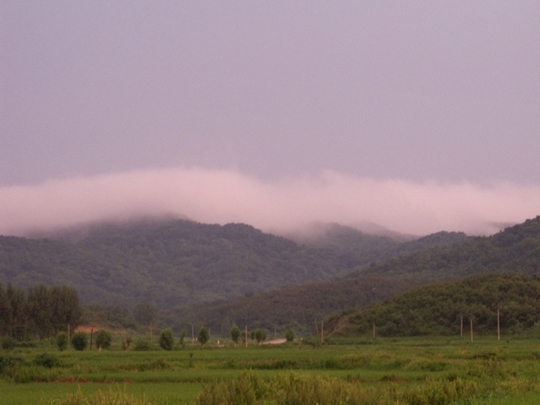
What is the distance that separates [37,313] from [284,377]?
6871 cm

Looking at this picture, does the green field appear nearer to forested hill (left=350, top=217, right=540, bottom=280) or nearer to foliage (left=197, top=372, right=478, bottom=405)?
foliage (left=197, top=372, right=478, bottom=405)

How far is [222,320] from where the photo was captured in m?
127

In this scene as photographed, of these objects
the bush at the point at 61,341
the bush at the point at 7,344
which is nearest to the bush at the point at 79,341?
the bush at the point at 61,341

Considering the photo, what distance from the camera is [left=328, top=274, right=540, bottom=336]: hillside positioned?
7486 cm

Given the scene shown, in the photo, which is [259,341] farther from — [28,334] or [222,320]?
[222,320]

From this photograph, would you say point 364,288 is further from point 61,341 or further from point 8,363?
point 8,363

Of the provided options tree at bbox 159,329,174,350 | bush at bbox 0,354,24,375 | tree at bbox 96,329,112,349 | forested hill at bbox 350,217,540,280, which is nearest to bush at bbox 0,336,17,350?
tree at bbox 96,329,112,349

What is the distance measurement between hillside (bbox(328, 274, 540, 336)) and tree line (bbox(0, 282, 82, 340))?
30.6 meters

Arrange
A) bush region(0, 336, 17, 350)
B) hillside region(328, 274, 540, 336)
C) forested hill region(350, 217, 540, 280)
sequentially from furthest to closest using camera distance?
forested hill region(350, 217, 540, 280) → hillside region(328, 274, 540, 336) → bush region(0, 336, 17, 350)

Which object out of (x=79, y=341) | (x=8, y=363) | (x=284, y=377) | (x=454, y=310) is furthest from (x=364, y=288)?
(x=284, y=377)

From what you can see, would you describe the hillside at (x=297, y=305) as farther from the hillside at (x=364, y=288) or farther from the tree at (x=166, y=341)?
the tree at (x=166, y=341)

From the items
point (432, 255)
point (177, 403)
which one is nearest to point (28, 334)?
point (177, 403)

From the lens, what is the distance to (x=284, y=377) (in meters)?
18.6

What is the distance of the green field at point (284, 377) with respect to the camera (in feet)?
61.5
